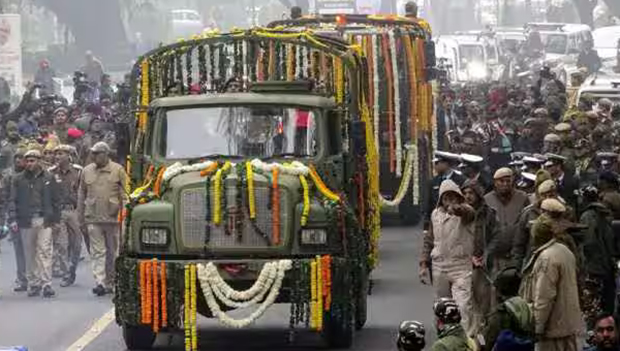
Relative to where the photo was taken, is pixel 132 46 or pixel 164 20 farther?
pixel 164 20

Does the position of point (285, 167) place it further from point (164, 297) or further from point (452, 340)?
point (452, 340)

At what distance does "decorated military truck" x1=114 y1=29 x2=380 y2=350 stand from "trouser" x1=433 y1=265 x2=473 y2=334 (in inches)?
30.1

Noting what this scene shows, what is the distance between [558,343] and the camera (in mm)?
15570

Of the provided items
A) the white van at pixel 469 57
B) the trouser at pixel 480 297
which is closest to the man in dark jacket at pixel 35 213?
the trouser at pixel 480 297

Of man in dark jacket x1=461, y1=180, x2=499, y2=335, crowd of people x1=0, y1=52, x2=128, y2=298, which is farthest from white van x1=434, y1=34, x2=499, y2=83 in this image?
man in dark jacket x1=461, y1=180, x2=499, y2=335

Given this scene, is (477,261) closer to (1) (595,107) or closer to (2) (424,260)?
(2) (424,260)

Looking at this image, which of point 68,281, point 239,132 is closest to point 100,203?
point 68,281

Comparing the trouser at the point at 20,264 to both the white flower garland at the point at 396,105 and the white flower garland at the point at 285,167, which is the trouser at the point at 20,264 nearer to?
the white flower garland at the point at 396,105

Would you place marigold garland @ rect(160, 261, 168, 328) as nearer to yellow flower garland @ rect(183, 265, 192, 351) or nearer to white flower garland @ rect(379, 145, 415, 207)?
yellow flower garland @ rect(183, 265, 192, 351)

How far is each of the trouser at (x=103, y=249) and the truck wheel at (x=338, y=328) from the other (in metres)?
5.42

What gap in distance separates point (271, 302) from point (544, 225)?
3370mm

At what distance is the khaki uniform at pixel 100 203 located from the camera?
78.9 ft

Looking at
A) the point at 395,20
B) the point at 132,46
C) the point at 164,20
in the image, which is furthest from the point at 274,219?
the point at 164,20

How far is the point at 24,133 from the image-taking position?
1286 inches
